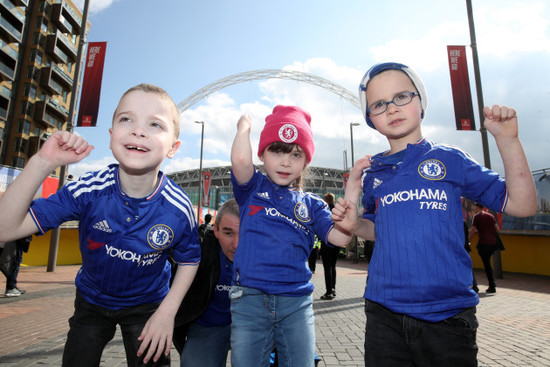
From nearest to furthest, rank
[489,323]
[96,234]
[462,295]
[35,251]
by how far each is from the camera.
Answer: [462,295] < [96,234] < [489,323] < [35,251]

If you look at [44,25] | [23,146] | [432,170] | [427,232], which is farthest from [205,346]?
[44,25]

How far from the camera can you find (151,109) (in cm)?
169

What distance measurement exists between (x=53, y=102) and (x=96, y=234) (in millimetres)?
49988

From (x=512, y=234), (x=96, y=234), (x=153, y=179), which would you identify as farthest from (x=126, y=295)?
(x=512, y=234)

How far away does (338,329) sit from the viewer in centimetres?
463

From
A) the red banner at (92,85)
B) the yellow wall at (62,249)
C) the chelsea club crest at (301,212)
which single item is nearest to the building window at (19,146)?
the yellow wall at (62,249)

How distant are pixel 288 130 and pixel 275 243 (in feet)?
2.22

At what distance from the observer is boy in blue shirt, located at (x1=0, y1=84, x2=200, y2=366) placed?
5.38 feet

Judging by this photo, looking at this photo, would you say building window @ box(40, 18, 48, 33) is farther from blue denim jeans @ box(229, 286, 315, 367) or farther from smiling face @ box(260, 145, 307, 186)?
blue denim jeans @ box(229, 286, 315, 367)

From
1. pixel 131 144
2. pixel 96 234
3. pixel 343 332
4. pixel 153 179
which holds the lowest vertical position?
pixel 343 332

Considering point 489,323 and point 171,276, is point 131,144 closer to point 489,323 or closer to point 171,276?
point 171,276

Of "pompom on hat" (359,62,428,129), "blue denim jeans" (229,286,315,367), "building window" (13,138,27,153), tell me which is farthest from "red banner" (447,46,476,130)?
"building window" (13,138,27,153)

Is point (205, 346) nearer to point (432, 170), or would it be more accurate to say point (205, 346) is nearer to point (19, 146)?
point (432, 170)

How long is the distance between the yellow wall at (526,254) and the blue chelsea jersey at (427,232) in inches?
510
